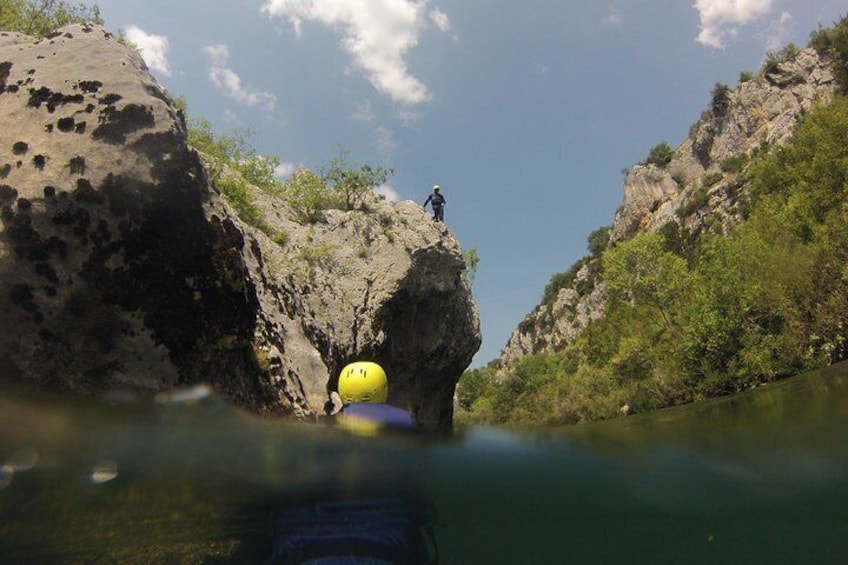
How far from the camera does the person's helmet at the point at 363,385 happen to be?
197 inches

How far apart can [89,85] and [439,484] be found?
739 centimetres

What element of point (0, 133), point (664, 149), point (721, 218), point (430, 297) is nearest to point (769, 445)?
point (430, 297)

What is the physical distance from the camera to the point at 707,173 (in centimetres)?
7481

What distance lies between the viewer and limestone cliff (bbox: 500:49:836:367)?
5947 centimetres

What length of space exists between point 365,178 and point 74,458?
12712 mm

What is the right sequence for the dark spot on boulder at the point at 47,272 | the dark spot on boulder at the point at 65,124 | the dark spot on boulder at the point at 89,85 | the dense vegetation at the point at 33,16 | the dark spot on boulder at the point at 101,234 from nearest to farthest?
the dark spot on boulder at the point at 47,272 → the dark spot on boulder at the point at 101,234 → the dark spot on boulder at the point at 65,124 → the dark spot on boulder at the point at 89,85 → the dense vegetation at the point at 33,16

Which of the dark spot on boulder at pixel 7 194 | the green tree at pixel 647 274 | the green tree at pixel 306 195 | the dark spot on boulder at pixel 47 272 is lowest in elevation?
the dark spot on boulder at pixel 47 272

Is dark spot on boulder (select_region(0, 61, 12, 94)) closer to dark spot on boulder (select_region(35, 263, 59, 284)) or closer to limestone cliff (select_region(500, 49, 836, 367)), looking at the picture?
dark spot on boulder (select_region(35, 263, 59, 284))

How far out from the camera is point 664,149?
90188 millimetres

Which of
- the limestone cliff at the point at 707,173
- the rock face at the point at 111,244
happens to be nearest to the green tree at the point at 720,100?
the limestone cliff at the point at 707,173

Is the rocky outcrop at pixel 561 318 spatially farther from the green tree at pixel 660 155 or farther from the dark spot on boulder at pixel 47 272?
the dark spot on boulder at pixel 47 272

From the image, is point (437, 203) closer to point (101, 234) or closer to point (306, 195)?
point (306, 195)

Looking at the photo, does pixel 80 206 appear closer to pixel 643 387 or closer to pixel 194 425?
pixel 194 425

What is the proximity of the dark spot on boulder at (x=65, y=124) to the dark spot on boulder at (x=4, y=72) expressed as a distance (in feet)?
3.20
